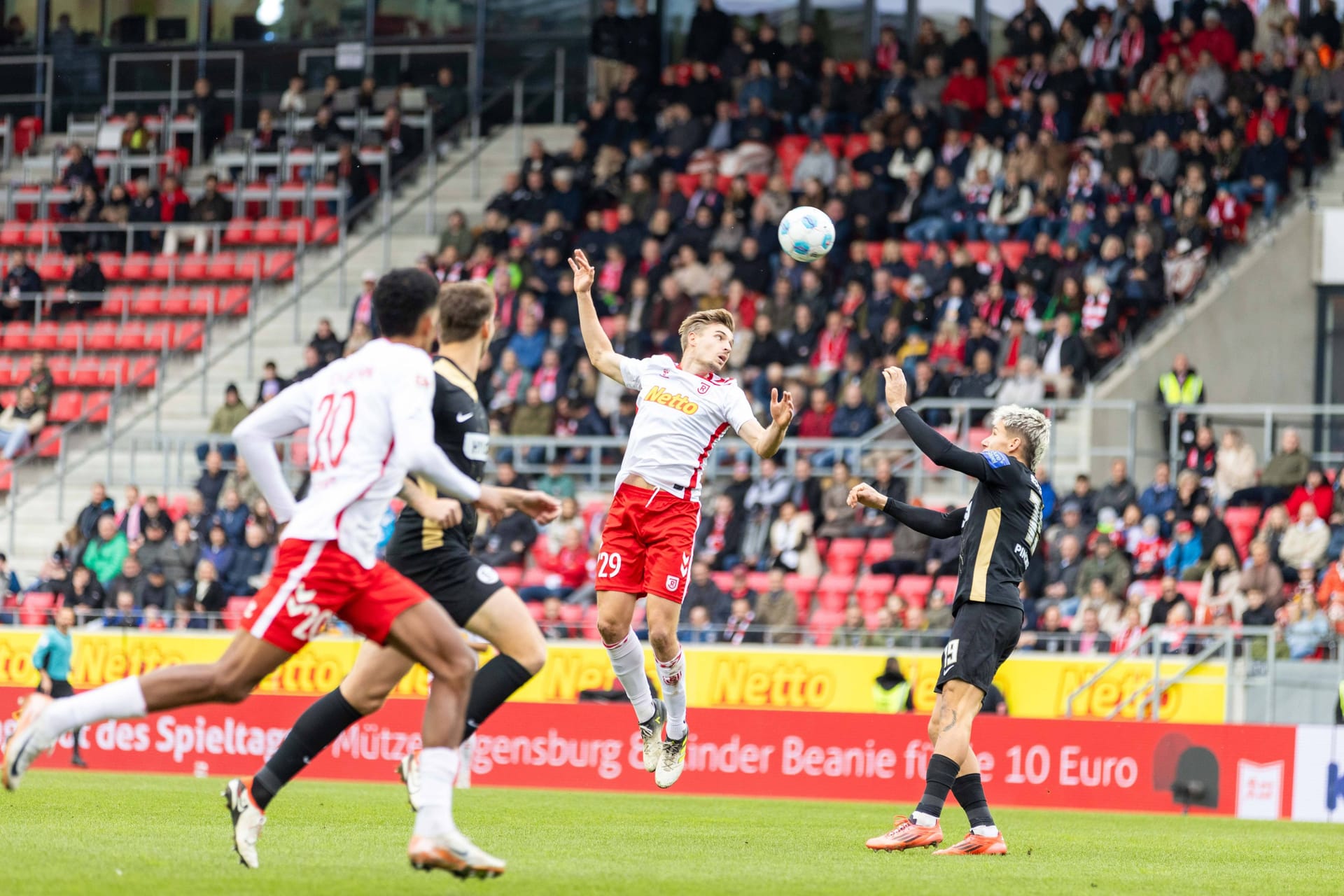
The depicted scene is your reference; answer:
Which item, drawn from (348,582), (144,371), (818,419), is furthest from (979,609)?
(144,371)

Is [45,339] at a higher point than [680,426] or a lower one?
higher

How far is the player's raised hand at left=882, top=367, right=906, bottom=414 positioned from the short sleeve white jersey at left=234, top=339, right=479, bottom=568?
114 inches

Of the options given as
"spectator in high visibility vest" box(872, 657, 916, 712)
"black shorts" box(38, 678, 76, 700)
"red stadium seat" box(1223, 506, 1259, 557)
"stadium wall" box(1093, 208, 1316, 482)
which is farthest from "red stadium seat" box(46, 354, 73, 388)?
"red stadium seat" box(1223, 506, 1259, 557)

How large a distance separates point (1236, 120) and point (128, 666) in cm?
1578

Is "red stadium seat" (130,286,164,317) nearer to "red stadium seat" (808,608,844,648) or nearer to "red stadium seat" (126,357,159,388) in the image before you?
"red stadium seat" (126,357,159,388)

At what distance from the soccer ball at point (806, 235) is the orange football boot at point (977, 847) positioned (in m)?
4.80

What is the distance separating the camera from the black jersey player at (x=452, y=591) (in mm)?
8242

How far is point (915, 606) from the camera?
20.2m

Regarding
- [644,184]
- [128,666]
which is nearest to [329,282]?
[644,184]

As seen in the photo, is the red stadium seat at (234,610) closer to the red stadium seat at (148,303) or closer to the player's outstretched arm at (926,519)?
the red stadium seat at (148,303)

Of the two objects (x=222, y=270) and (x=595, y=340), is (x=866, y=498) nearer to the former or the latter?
(x=595, y=340)

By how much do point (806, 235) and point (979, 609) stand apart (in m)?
4.35

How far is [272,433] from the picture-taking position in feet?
25.0

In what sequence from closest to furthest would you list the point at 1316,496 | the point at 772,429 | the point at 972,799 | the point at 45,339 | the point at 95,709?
1. the point at 95,709
2. the point at 772,429
3. the point at 972,799
4. the point at 1316,496
5. the point at 45,339
